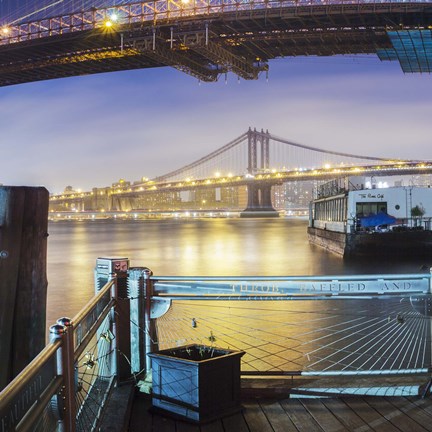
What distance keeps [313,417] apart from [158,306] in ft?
4.92

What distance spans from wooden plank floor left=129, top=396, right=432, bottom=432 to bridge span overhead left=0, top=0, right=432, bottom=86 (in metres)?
41.7

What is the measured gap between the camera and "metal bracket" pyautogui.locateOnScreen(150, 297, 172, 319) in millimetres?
4891

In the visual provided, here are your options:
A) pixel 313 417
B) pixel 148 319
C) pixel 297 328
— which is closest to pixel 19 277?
pixel 148 319

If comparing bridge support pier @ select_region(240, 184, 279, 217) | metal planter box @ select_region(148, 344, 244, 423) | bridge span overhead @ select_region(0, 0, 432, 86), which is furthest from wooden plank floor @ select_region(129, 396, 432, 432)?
bridge support pier @ select_region(240, 184, 279, 217)

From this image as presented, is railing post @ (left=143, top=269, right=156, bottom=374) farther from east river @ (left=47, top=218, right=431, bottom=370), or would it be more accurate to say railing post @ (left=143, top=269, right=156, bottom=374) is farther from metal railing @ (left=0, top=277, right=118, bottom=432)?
east river @ (left=47, top=218, right=431, bottom=370)

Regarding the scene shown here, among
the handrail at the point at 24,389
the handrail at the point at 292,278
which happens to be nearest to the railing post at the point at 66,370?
the handrail at the point at 24,389

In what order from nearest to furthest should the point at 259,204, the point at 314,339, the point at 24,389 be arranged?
the point at 24,389 → the point at 314,339 → the point at 259,204

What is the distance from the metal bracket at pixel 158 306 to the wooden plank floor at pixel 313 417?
0.68 m

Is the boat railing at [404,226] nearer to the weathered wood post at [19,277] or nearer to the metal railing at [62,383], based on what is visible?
the metal railing at [62,383]

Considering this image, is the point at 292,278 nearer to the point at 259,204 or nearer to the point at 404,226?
the point at 404,226

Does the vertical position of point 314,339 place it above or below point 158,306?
below

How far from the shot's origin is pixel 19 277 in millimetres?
4605

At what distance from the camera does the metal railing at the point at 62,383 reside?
7.39 ft

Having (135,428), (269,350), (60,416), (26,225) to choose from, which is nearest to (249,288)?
(135,428)
